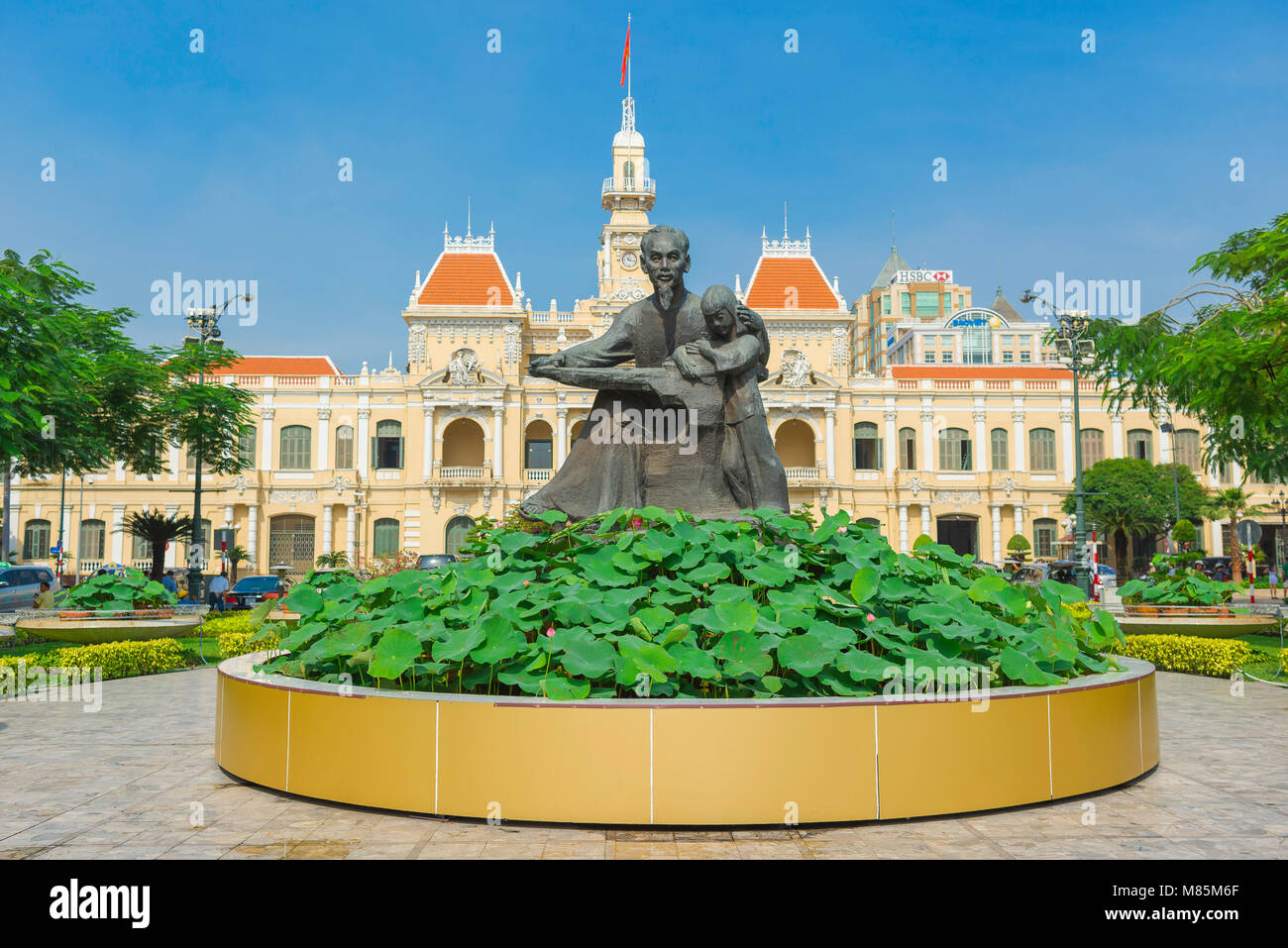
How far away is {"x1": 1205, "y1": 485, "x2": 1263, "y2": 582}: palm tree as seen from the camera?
35.7 m

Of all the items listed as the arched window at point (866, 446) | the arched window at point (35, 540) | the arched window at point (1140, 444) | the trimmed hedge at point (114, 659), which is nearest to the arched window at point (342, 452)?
the arched window at point (35, 540)

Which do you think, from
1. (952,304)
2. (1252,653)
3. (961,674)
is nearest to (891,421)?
(1252,653)

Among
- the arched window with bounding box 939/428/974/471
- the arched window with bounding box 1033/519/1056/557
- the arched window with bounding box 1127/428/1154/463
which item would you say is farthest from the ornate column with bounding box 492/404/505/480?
the arched window with bounding box 1127/428/1154/463

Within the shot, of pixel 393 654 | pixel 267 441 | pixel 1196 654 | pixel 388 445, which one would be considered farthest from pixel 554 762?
pixel 267 441

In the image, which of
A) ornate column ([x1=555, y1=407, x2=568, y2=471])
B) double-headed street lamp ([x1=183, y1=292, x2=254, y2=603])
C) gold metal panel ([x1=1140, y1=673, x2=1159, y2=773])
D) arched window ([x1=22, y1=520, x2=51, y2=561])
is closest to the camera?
gold metal panel ([x1=1140, y1=673, x2=1159, y2=773])

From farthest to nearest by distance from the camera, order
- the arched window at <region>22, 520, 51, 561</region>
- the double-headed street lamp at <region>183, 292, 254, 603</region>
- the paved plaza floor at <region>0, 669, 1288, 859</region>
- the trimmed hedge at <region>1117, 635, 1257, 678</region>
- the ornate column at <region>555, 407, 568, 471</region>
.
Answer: the ornate column at <region>555, 407, 568, 471</region>, the arched window at <region>22, 520, 51, 561</region>, the double-headed street lamp at <region>183, 292, 254, 603</region>, the trimmed hedge at <region>1117, 635, 1257, 678</region>, the paved plaza floor at <region>0, 669, 1288, 859</region>

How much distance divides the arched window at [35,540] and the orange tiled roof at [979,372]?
3988 centimetres

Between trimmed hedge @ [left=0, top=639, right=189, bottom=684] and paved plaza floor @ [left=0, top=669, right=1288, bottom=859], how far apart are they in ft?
15.7

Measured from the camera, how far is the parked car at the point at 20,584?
2388cm

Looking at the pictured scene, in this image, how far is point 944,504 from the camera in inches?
1754

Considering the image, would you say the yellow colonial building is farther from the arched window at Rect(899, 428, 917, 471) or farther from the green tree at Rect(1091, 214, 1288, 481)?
the green tree at Rect(1091, 214, 1288, 481)

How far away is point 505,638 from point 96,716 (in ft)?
16.1

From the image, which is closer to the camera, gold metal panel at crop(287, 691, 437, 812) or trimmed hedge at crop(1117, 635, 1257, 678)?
gold metal panel at crop(287, 691, 437, 812)

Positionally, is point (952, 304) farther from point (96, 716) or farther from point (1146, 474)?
point (96, 716)
